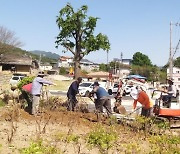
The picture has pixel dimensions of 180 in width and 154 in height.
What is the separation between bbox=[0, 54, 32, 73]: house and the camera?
58.3 metres

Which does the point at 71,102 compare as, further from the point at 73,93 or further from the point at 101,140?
the point at 101,140

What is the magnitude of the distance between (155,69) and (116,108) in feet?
256

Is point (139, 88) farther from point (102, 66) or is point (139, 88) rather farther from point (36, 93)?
point (102, 66)

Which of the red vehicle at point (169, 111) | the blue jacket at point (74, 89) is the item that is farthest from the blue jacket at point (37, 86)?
the red vehicle at point (169, 111)

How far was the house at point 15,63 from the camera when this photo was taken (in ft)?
191

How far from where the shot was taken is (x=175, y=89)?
40.5 ft

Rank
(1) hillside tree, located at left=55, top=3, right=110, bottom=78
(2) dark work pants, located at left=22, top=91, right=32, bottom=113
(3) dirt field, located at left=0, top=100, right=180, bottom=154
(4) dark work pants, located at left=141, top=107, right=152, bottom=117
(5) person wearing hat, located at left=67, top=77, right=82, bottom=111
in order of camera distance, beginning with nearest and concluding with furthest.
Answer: (3) dirt field, located at left=0, top=100, right=180, bottom=154, (4) dark work pants, located at left=141, top=107, right=152, bottom=117, (2) dark work pants, located at left=22, top=91, right=32, bottom=113, (5) person wearing hat, located at left=67, top=77, right=82, bottom=111, (1) hillside tree, located at left=55, top=3, right=110, bottom=78

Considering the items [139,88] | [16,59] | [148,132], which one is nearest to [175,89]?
[139,88]

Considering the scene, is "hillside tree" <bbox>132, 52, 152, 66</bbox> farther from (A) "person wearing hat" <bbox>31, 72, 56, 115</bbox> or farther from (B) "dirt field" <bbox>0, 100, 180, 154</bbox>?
(A) "person wearing hat" <bbox>31, 72, 56, 115</bbox>

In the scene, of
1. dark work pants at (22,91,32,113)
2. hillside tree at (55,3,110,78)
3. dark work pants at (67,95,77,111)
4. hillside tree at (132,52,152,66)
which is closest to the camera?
dark work pants at (22,91,32,113)

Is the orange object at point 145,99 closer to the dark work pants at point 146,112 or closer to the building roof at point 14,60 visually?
the dark work pants at point 146,112

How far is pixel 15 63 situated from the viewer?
5834 cm

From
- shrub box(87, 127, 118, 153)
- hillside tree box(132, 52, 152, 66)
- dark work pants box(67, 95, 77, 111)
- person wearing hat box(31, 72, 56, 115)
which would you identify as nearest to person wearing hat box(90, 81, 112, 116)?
dark work pants box(67, 95, 77, 111)

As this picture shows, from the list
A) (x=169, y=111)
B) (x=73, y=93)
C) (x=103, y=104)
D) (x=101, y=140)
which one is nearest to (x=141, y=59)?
(x=73, y=93)
